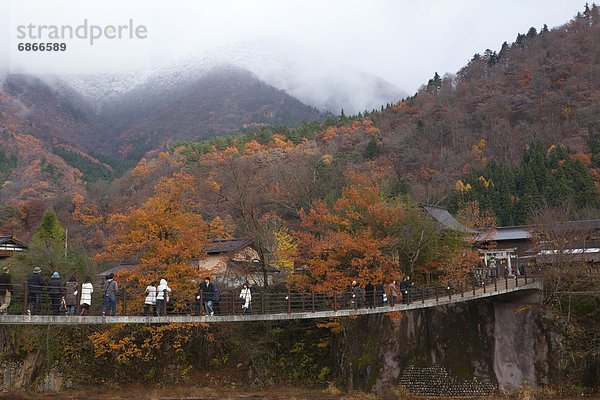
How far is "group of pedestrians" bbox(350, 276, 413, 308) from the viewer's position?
24.6 metres

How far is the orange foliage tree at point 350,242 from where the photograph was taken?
2753cm

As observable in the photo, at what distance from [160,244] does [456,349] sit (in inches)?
620

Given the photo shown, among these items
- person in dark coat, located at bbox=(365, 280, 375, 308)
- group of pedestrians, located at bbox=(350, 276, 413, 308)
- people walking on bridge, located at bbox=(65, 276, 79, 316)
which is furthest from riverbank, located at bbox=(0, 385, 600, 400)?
people walking on bridge, located at bbox=(65, 276, 79, 316)

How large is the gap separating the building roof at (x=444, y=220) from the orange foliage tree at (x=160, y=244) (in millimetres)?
14351

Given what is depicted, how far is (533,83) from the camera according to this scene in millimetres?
81250

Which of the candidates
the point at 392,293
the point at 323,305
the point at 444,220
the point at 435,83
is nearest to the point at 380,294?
the point at 392,293

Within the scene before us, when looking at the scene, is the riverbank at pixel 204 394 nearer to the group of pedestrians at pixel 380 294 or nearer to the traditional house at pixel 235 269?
the group of pedestrians at pixel 380 294

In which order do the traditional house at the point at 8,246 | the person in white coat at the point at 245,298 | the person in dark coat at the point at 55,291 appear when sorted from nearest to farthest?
the person in dark coat at the point at 55,291, the person in white coat at the point at 245,298, the traditional house at the point at 8,246

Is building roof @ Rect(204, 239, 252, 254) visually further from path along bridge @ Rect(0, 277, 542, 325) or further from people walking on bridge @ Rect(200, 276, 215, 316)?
people walking on bridge @ Rect(200, 276, 215, 316)

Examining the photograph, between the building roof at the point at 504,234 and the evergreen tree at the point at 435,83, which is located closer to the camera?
the building roof at the point at 504,234

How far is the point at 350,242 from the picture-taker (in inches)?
1084

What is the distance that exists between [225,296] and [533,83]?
67.6 meters

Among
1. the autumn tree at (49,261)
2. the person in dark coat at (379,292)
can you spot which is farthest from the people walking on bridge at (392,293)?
the autumn tree at (49,261)

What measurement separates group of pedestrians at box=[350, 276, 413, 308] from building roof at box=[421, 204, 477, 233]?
7850mm
